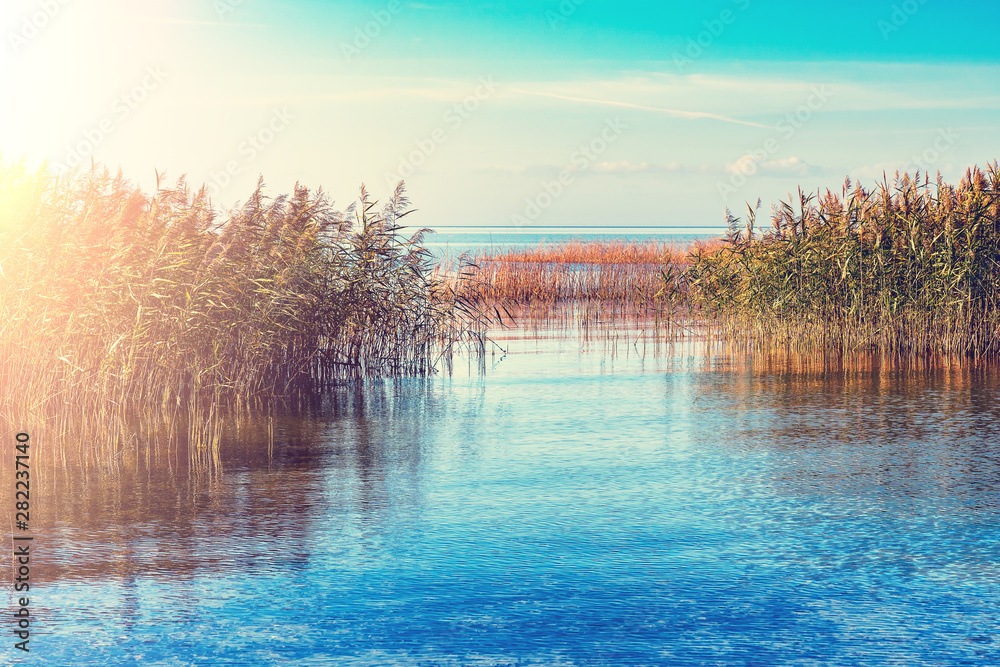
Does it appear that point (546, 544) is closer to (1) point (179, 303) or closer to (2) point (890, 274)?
(1) point (179, 303)

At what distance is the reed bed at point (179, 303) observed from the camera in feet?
30.9

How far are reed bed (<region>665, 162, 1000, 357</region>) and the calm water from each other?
438 centimetres

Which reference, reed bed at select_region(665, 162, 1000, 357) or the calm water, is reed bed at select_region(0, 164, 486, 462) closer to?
the calm water

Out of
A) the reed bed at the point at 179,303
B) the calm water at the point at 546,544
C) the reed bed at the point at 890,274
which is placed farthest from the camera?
the reed bed at the point at 890,274

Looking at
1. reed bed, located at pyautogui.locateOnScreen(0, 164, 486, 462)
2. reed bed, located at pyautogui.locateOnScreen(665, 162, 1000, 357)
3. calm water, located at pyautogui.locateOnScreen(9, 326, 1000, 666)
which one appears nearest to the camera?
calm water, located at pyautogui.locateOnScreen(9, 326, 1000, 666)

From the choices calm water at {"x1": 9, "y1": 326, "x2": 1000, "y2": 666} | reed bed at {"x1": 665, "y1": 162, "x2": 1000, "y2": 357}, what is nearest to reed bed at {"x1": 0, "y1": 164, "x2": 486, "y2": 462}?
calm water at {"x1": 9, "y1": 326, "x2": 1000, "y2": 666}

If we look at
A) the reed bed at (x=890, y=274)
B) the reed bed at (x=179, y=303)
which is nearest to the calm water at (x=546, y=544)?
the reed bed at (x=179, y=303)

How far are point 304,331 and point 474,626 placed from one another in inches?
303

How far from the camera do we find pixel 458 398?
11.5m

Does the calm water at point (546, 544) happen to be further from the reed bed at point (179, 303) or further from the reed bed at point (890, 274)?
the reed bed at point (890, 274)

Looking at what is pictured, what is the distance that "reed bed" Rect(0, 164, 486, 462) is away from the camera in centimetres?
943

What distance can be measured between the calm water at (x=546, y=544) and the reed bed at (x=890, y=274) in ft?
14.4

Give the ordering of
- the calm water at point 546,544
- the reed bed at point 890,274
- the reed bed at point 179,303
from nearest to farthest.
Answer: the calm water at point 546,544 → the reed bed at point 179,303 → the reed bed at point 890,274

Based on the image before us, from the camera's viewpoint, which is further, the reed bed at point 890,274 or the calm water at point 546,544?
the reed bed at point 890,274
